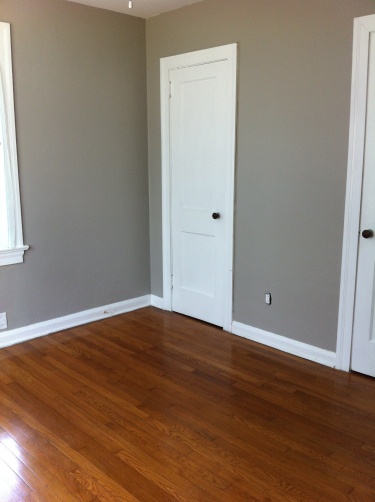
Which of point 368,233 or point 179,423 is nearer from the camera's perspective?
point 179,423

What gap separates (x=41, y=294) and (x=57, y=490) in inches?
76.4

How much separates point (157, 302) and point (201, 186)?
1.24 m

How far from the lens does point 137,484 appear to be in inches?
84.9

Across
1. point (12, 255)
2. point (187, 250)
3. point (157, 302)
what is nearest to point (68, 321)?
point (12, 255)

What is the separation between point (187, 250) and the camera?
4215 mm

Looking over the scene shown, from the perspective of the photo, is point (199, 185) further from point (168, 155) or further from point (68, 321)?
point (68, 321)

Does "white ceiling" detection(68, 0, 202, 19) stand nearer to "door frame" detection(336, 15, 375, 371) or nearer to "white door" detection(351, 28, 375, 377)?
"door frame" detection(336, 15, 375, 371)

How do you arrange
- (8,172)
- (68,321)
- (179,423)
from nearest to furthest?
(179,423), (8,172), (68,321)

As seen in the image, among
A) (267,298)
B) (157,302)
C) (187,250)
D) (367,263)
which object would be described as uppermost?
(367,263)

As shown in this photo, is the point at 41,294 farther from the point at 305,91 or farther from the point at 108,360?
the point at 305,91

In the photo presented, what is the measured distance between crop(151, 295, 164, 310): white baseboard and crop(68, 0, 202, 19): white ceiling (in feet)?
Answer: 7.99

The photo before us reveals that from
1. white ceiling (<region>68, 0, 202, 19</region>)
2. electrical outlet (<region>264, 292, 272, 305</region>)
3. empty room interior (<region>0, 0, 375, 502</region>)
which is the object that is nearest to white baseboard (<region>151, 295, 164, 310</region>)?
empty room interior (<region>0, 0, 375, 502</region>)

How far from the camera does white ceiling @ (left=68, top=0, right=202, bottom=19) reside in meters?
3.69

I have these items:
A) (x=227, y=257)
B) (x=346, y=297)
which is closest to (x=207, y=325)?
(x=227, y=257)
